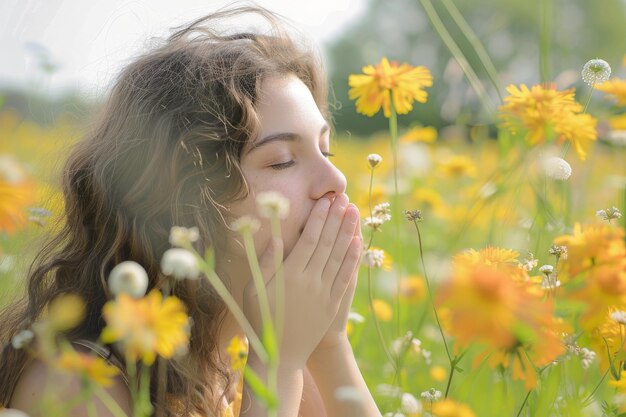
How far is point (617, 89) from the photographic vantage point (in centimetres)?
96

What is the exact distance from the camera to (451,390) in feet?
3.49

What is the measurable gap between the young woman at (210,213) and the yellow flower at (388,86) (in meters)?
0.07

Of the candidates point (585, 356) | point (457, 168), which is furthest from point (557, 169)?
point (457, 168)

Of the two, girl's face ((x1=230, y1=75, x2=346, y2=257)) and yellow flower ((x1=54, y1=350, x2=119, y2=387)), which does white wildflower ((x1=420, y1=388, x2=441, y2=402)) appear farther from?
yellow flower ((x1=54, y1=350, x2=119, y2=387))

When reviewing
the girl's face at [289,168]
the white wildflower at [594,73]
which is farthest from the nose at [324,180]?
the white wildflower at [594,73]

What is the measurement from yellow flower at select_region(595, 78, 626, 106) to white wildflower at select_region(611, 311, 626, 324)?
268mm

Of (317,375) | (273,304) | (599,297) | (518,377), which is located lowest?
(317,375)

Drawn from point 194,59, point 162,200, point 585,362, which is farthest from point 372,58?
point 585,362

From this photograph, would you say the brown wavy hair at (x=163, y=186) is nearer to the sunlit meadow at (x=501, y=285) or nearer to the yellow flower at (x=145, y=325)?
the sunlit meadow at (x=501, y=285)

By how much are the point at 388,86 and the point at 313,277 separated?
29 cm

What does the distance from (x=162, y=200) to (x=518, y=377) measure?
580mm

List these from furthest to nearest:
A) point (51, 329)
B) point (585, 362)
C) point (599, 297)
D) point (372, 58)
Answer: point (372, 58)
point (585, 362)
point (599, 297)
point (51, 329)

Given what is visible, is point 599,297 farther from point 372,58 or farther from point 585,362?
point 372,58

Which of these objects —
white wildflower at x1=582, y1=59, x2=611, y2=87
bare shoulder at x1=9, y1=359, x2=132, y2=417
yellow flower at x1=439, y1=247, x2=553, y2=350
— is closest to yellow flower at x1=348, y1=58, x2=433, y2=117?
white wildflower at x1=582, y1=59, x2=611, y2=87
